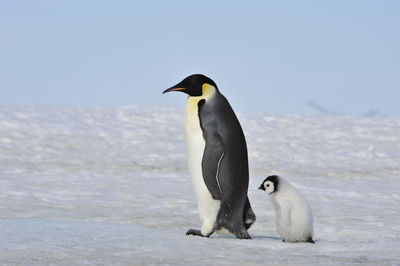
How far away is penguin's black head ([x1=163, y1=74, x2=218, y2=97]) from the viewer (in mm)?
4336

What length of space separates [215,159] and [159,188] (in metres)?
3.24

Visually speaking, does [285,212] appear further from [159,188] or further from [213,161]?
[159,188]

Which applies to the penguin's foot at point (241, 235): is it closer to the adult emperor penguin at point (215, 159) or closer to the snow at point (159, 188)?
the adult emperor penguin at point (215, 159)

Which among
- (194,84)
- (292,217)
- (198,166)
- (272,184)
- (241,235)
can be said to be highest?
(194,84)

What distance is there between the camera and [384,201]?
22.7 ft

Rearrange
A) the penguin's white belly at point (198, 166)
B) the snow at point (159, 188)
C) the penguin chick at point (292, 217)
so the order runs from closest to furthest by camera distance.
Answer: the snow at point (159, 188) → the penguin chick at point (292, 217) → the penguin's white belly at point (198, 166)

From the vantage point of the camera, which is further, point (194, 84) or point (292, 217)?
point (194, 84)

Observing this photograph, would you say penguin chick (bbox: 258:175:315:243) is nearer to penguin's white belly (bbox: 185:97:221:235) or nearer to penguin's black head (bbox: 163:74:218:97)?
penguin's white belly (bbox: 185:97:221:235)

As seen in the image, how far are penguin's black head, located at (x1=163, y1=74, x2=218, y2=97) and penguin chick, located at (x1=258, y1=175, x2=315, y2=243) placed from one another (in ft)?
2.75

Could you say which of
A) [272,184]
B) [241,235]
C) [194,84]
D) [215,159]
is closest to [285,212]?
[272,184]

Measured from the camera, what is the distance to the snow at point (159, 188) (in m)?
3.64

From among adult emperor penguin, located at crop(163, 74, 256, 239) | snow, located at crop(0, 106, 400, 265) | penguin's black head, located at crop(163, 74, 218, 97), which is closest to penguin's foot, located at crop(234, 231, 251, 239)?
adult emperor penguin, located at crop(163, 74, 256, 239)

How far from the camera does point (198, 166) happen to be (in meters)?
4.30

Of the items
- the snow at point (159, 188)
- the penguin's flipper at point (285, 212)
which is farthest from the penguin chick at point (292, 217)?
→ the snow at point (159, 188)
